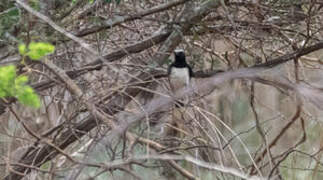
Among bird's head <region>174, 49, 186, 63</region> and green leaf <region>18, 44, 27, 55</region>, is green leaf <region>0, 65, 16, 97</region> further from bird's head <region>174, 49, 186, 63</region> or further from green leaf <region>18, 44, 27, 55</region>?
bird's head <region>174, 49, 186, 63</region>

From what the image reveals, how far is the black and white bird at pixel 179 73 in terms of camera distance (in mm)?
2715

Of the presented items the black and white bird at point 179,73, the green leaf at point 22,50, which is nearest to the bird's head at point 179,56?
the black and white bird at point 179,73

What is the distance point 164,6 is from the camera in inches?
106

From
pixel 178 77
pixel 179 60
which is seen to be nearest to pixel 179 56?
pixel 179 60

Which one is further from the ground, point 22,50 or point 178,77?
point 22,50

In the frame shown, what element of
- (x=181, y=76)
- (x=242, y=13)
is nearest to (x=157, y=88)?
(x=181, y=76)

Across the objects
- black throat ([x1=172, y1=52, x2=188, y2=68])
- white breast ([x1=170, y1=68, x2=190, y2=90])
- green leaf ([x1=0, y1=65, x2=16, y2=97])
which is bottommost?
white breast ([x1=170, y1=68, x2=190, y2=90])

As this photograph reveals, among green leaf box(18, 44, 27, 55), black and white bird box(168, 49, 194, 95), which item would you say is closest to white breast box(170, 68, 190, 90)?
black and white bird box(168, 49, 194, 95)

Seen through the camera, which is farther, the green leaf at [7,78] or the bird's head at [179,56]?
the bird's head at [179,56]

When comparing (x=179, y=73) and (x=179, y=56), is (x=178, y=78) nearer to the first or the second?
(x=179, y=73)

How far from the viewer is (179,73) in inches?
108

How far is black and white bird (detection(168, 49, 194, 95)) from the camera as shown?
2.71m

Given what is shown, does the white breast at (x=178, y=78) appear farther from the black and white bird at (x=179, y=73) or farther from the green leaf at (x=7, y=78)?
the green leaf at (x=7, y=78)

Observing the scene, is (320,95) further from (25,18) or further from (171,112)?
(25,18)
